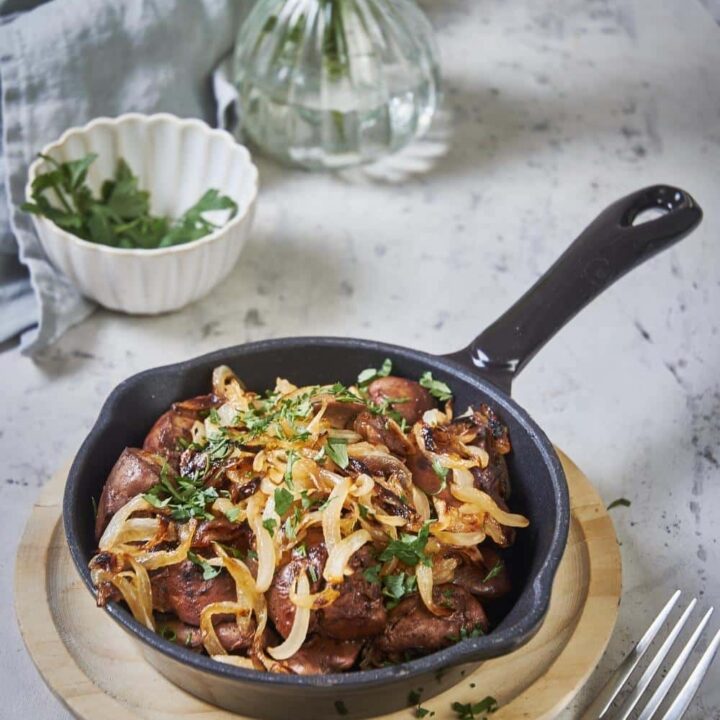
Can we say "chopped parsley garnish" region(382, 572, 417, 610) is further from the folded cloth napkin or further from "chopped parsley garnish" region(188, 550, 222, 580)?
the folded cloth napkin

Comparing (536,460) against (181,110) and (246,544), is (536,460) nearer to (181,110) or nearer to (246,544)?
(246,544)

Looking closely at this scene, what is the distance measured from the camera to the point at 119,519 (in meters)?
1.76

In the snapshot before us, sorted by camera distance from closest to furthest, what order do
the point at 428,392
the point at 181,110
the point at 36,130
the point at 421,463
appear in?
the point at 421,463 < the point at 428,392 < the point at 36,130 < the point at 181,110

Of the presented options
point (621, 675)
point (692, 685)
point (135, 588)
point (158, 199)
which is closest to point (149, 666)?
point (135, 588)

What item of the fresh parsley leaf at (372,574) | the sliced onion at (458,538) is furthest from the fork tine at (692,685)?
the fresh parsley leaf at (372,574)

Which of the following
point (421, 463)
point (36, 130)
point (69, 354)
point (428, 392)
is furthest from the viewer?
point (36, 130)

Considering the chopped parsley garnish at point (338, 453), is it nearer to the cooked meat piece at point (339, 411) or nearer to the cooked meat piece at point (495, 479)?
the cooked meat piece at point (339, 411)

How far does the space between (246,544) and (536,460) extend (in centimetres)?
49

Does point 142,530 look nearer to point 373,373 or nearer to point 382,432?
point 382,432

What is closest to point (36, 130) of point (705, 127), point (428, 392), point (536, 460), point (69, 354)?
point (69, 354)

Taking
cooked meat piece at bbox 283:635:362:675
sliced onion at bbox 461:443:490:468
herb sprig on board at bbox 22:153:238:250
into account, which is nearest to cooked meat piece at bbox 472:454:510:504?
sliced onion at bbox 461:443:490:468

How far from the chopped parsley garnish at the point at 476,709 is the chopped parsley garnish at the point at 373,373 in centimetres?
58

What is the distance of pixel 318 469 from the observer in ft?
5.75

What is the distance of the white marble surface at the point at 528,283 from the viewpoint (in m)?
2.26
